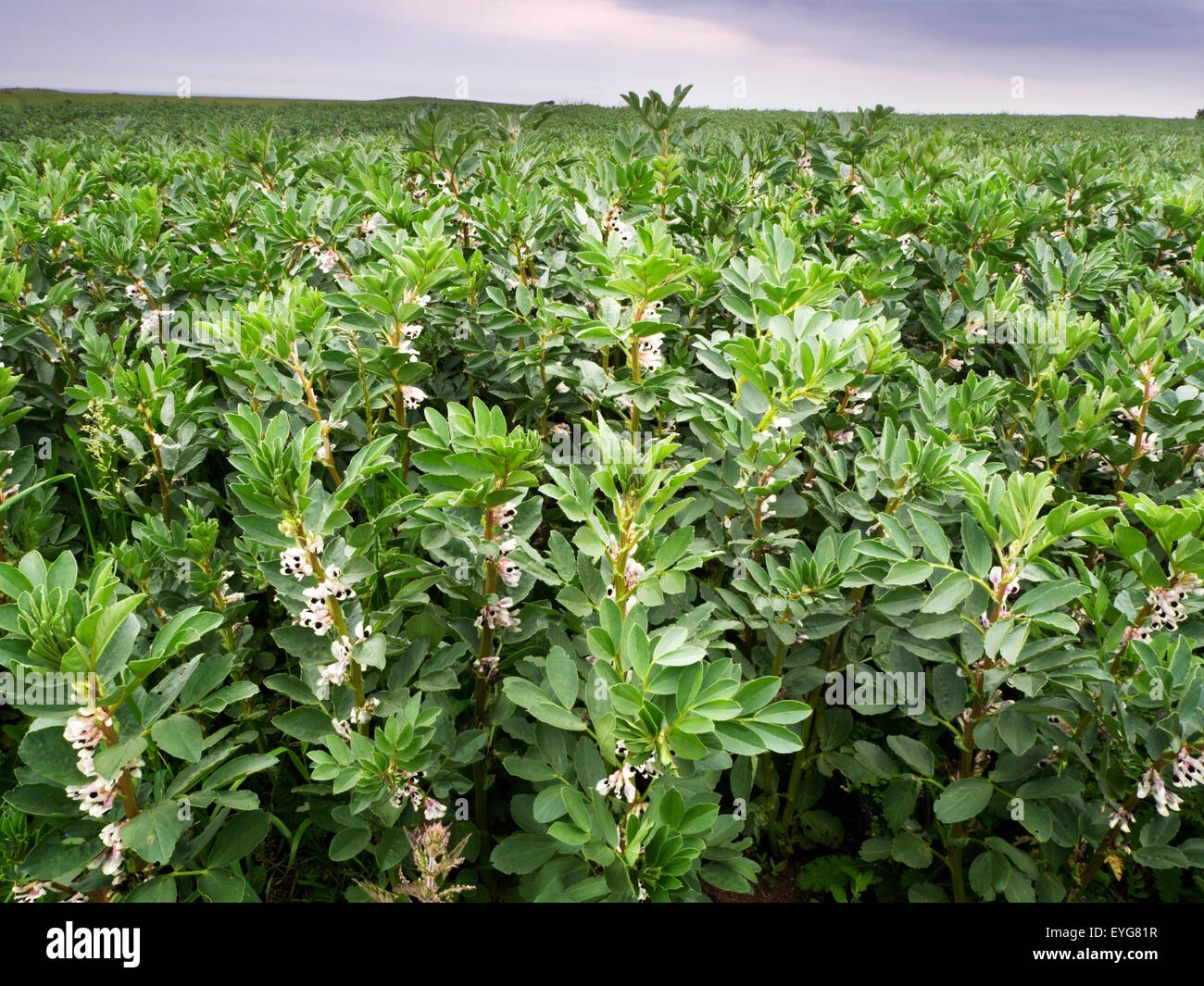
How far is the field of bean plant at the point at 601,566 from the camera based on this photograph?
1536 millimetres

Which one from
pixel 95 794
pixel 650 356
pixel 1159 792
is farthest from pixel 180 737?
pixel 1159 792

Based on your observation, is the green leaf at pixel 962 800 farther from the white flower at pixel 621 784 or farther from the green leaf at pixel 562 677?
the green leaf at pixel 562 677

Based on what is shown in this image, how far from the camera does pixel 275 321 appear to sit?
2229 millimetres

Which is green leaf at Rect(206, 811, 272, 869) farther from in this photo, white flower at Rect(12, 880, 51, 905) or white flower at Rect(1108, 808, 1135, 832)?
white flower at Rect(1108, 808, 1135, 832)

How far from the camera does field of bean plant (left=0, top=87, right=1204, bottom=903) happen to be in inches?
60.5

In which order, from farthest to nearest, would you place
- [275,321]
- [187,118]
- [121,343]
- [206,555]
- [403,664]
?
[187,118] < [121,343] < [275,321] < [206,555] < [403,664]

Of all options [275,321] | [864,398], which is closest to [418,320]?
[275,321]

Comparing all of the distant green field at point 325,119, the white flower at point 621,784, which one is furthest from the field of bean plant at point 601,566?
the distant green field at point 325,119

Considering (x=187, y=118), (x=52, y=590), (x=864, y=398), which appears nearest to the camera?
(x=52, y=590)

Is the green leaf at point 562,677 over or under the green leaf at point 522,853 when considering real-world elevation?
over

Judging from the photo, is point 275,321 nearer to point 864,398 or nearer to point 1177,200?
point 864,398

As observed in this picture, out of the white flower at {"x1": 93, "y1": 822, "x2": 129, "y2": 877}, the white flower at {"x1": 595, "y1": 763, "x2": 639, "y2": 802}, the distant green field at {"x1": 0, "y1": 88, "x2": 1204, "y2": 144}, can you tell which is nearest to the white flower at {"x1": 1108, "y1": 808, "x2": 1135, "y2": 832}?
the white flower at {"x1": 595, "y1": 763, "x2": 639, "y2": 802}

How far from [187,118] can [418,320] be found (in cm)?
3466

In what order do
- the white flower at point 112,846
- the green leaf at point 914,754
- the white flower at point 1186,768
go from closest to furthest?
1. the white flower at point 112,846
2. the white flower at point 1186,768
3. the green leaf at point 914,754
